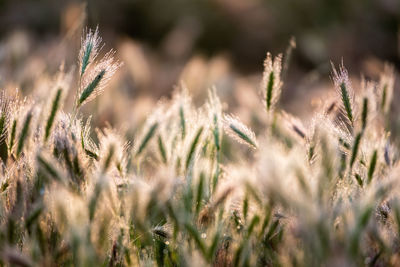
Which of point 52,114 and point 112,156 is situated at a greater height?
point 52,114

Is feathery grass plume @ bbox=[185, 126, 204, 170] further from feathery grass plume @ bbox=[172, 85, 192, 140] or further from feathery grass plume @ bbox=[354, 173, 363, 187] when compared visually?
feathery grass plume @ bbox=[354, 173, 363, 187]

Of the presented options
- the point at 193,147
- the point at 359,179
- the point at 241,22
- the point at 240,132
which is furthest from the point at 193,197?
the point at 241,22

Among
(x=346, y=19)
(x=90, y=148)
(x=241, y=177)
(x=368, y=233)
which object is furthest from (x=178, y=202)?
(x=346, y=19)

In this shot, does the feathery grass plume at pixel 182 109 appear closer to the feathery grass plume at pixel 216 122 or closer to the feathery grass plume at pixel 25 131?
the feathery grass plume at pixel 216 122

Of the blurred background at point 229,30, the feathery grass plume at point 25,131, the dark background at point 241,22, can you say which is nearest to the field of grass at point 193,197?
the feathery grass plume at point 25,131

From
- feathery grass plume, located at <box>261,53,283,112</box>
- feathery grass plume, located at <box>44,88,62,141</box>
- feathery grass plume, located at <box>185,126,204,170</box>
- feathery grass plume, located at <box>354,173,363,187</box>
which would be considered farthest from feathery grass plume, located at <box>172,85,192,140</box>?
feathery grass plume, located at <box>354,173,363,187</box>

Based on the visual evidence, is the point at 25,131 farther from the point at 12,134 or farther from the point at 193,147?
the point at 193,147

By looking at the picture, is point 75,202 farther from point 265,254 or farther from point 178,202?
point 265,254
